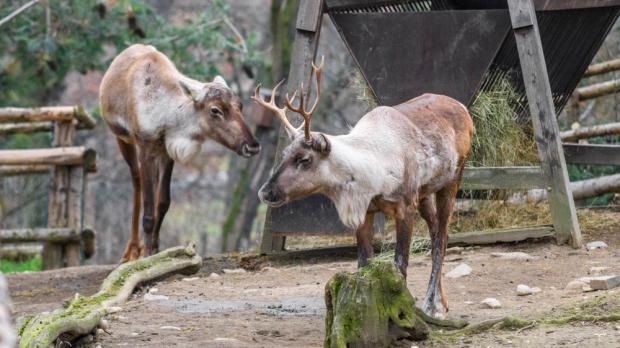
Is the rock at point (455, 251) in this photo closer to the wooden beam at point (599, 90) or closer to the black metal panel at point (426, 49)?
the black metal panel at point (426, 49)

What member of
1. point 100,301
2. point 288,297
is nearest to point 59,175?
point 100,301

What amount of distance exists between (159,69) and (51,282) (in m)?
2.11

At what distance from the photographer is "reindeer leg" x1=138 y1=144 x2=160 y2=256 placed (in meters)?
8.55

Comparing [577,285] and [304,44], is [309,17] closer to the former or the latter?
[304,44]

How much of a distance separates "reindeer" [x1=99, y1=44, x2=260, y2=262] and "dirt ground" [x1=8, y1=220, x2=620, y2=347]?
2.57 ft

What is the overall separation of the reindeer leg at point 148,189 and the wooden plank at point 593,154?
3.68 meters

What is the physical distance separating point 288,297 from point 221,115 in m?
2.45

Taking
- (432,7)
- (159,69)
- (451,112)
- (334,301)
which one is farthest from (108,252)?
(334,301)

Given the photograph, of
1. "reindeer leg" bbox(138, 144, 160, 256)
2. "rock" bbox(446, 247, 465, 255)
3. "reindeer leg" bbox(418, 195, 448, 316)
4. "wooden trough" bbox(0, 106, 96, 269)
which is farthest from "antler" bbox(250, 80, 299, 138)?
"wooden trough" bbox(0, 106, 96, 269)

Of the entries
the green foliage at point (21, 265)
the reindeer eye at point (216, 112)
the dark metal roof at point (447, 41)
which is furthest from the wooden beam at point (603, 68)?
the green foliage at point (21, 265)

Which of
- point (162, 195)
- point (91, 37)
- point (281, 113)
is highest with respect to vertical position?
point (91, 37)

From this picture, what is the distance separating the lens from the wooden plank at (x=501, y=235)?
7609mm

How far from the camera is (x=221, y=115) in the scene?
8.42m

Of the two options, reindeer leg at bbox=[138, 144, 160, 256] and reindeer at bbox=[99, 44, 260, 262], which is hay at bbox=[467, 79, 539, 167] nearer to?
reindeer at bbox=[99, 44, 260, 262]
